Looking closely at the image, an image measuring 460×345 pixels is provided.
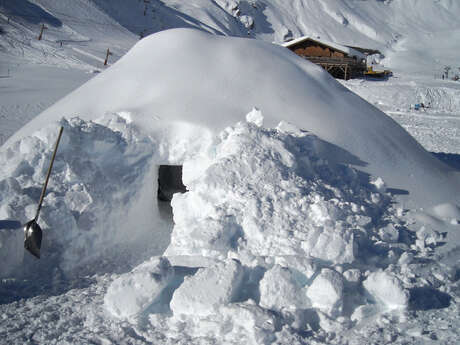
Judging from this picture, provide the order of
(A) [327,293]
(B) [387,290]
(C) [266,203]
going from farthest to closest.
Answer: (C) [266,203]
(B) [387,290]
(A) [327,293]

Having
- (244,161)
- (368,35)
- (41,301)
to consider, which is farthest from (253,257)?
(368,35)

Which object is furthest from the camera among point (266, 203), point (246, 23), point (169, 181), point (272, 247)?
point (246, 23)

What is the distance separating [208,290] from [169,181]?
284cm

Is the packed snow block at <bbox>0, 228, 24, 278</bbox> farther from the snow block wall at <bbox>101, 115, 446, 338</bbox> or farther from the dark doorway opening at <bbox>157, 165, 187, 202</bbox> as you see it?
the dark doorway opening at <bbox>157, 165, 187, 202</bbox>

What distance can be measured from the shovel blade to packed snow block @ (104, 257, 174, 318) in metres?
0.96

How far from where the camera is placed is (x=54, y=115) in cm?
468

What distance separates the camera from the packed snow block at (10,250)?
3043mm

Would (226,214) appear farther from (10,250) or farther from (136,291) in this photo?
(10,250)

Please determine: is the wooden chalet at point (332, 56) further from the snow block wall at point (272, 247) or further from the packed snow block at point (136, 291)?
the packed snow block at point (136, 291)

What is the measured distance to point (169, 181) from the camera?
16.9 feet

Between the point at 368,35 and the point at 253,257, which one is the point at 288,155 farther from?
the point at 368,35

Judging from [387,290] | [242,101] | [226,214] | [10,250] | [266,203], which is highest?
[242,101]

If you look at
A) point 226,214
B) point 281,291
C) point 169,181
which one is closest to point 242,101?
point 169,181

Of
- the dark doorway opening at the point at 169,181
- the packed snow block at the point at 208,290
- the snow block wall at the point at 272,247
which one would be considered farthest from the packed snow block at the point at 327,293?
the dark doorway opening at the point at 169,181
